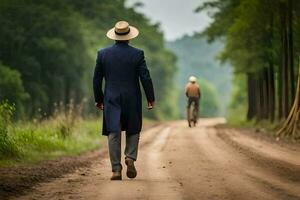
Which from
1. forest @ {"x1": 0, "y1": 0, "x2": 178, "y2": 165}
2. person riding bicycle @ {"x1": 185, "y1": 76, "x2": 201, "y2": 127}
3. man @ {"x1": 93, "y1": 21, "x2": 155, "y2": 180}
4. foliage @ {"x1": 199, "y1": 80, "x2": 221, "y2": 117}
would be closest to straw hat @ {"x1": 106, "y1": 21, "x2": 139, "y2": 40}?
man @ {"x1": 93, "y1": 21, "x2": 155, "y2": 180}

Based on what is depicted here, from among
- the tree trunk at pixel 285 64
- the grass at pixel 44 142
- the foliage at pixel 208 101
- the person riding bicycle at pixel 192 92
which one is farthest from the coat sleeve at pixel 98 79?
the foliage at pixel 208 101

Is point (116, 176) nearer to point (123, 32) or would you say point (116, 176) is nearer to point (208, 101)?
point (123, 32)

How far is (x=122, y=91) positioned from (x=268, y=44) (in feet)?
80.2

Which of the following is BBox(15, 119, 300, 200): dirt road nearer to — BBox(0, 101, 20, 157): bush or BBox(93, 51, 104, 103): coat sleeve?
BBox(93, 51, 104, 103): coat sleeve

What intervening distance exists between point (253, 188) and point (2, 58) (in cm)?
3499

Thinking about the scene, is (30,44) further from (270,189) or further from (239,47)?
(270,189)

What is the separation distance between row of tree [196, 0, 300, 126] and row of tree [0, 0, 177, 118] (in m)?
11.6

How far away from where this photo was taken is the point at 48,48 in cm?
4722

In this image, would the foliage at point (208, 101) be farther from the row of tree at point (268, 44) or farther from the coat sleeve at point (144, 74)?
the coat sleeve at point (144, 74)

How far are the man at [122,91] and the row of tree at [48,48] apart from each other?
26.8 metres

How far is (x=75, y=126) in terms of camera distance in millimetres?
24562

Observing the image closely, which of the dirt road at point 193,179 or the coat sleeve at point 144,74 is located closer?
the dirt road at point 193,179

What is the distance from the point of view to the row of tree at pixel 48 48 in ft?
141

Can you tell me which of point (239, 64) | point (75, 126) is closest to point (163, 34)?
point (239, 64)
